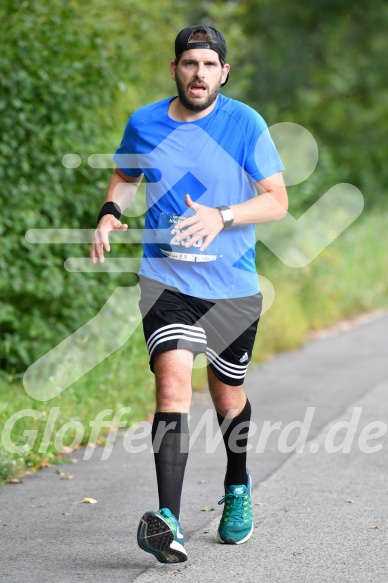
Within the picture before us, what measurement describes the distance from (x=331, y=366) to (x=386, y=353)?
1038mm

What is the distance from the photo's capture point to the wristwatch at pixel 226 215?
4.76 meters

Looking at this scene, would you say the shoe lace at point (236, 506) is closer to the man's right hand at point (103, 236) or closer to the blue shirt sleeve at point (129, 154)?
the man's right hand at point (103, 236)

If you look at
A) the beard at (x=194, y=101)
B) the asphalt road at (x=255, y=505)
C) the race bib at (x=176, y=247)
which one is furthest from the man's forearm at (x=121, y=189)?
the asphalt road at (x=255, y=505)

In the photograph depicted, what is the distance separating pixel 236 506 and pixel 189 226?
4.31 feet

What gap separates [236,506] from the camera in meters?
5.22

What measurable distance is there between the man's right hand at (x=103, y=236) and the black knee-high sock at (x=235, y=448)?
0.93m

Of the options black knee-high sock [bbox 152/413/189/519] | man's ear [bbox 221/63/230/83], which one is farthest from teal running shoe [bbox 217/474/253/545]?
man's ear [bbox 221/63/230/83]

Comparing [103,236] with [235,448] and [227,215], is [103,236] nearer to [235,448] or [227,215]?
[227,215]

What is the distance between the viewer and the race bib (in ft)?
16.2

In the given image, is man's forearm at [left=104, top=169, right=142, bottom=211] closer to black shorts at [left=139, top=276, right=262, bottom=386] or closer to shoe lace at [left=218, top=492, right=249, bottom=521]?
black shorts at [left=139, top=276, right=262, bottom=386]

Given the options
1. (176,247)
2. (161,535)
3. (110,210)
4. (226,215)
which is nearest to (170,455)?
(161,535)

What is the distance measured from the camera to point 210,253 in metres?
4.97

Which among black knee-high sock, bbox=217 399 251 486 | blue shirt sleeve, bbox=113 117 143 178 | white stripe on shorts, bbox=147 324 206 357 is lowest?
black knee-high sock, bbox=217 399 251 486

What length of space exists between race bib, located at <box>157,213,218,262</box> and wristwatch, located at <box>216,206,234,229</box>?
20 centimetres
